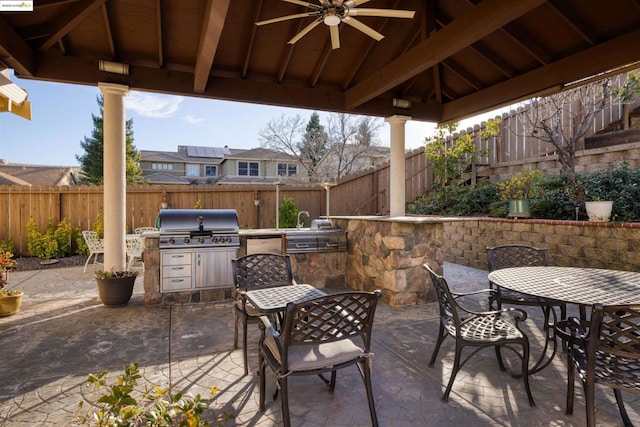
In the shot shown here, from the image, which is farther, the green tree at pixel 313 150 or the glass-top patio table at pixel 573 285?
the green tree at pixel 313 150

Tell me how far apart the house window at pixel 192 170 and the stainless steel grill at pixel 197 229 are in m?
19.2

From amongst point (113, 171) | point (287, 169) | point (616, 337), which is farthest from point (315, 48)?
point (287, 169)

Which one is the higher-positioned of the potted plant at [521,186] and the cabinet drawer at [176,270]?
the potted plant at [521,186]

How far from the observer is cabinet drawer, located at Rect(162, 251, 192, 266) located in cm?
423

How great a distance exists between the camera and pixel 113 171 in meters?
4.34

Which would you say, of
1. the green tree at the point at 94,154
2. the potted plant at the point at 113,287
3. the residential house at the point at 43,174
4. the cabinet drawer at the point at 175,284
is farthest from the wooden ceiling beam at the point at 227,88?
the residential house at the point at 43,174

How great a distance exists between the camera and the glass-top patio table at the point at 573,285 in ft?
6.59

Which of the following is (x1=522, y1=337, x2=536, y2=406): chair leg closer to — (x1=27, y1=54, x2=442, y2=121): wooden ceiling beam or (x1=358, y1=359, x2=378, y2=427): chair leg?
(x1=358, y1=359, x2=378, y2=427): chair leg

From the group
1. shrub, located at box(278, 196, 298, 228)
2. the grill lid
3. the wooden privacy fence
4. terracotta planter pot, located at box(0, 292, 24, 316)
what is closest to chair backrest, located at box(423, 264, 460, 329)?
the grill lid

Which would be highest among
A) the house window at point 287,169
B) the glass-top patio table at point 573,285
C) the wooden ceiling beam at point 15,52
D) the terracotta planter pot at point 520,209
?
the house window at point 287,169

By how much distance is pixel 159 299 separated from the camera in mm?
4270

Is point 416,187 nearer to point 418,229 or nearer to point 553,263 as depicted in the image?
point 553,263

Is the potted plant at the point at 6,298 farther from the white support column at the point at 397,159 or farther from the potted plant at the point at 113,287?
the white support column at the point at 397,159

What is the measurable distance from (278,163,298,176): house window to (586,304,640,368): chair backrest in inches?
704
